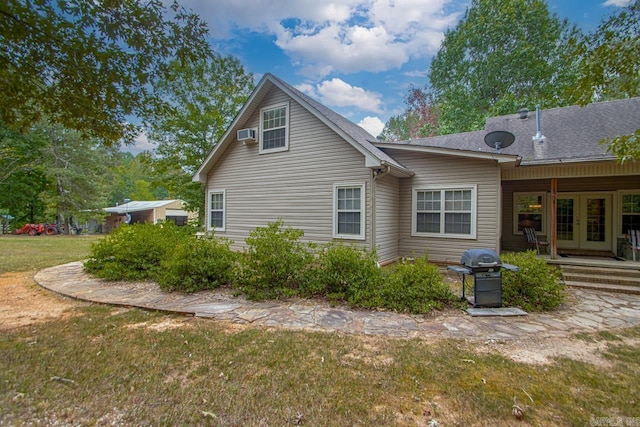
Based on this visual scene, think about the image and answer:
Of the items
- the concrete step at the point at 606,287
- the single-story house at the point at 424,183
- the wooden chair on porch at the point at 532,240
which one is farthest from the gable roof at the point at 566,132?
the concrete step at the point at 606,287

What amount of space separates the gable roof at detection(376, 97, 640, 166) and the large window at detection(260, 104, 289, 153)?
3.02 meters

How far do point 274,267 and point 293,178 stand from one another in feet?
13.3

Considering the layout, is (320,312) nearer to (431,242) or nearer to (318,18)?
(431,242)

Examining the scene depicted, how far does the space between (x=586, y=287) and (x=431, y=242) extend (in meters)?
3.43

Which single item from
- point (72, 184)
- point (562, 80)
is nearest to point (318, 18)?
point (562, 80)

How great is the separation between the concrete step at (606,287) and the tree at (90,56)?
876 centimetres

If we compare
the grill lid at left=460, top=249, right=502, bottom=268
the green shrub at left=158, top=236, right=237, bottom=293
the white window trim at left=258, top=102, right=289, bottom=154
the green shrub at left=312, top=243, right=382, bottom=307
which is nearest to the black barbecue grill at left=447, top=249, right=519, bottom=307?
the grill lid at left=460, top=249, right=502, bottom=268

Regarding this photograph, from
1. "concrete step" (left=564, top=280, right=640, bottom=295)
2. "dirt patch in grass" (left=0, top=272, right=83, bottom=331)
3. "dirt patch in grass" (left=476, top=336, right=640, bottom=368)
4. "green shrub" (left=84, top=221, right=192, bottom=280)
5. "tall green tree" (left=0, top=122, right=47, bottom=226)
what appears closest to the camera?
"dirt patch in grass" (left=476, top=336, right=640, bottom=368)

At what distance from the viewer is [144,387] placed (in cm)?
265

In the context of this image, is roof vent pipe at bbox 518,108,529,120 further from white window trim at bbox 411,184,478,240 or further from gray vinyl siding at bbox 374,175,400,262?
gray vinyl siding at bbox 374,175,400,262

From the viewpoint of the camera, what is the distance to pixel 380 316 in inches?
179

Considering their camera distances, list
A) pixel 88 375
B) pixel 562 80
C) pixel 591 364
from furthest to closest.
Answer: pixel 562 80 → pixel 591 364 → pixel 88 375

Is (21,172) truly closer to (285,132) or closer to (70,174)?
(70,174)

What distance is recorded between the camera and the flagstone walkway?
13.2 feet
